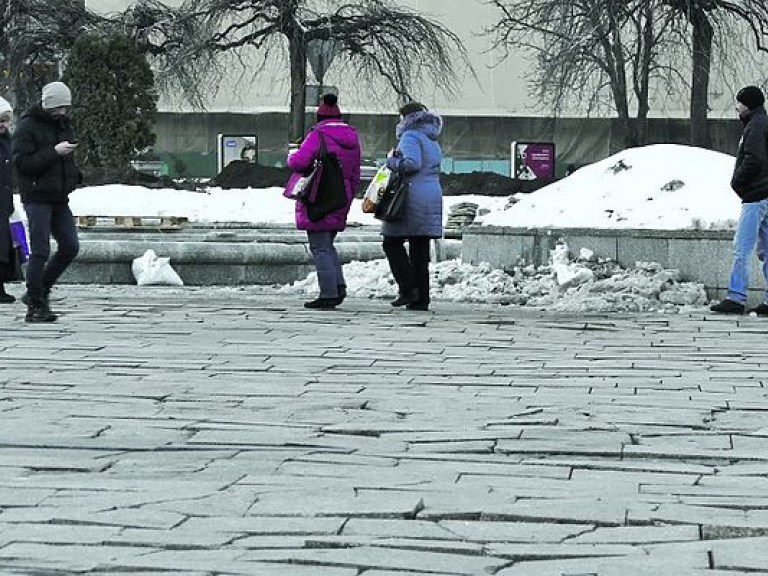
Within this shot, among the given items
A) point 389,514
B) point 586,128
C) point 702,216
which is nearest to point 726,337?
point 702,216

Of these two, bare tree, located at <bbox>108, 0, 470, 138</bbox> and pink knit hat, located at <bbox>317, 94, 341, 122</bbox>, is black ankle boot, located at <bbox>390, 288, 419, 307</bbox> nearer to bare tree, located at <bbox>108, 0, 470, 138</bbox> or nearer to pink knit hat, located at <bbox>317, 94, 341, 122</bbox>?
pink knit hat, located at <bbox>317, 94, 341, 122</bbox>

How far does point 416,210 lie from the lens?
526 inches

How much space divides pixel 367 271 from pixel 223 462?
9.25 metres

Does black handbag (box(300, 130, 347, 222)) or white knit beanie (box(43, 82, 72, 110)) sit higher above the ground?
white knit beanie (box(43, 82, 72, 110))

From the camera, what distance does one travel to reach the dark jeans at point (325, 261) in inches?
526

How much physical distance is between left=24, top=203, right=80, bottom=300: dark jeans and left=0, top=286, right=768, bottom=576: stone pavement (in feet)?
0.94

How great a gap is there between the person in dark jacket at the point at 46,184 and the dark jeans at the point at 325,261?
1.81 m

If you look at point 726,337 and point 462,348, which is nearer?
point 462,348

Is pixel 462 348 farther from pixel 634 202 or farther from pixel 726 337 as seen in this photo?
pixel 634 202

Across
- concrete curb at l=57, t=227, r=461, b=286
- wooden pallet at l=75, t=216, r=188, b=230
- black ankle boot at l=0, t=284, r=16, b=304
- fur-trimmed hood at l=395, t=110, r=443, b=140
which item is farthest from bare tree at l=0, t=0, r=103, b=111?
fur-trimmed hood at l=395, t=110, r=443, b=140

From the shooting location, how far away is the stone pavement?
17.0 ft

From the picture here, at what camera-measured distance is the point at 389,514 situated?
5688 millimetres

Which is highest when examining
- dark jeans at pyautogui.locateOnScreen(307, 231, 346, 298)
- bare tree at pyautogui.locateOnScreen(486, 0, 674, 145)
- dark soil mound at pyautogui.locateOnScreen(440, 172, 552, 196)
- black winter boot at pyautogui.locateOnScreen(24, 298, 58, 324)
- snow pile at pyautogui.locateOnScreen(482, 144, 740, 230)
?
bare tree at pyautogui.locateOnScreen(486, 0, 674, 145)

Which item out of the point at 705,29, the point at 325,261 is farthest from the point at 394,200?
the point at 705,29
